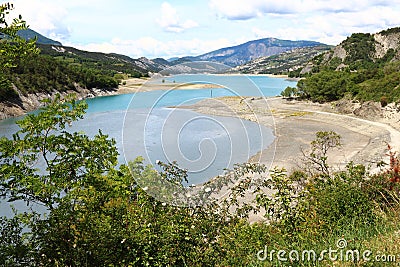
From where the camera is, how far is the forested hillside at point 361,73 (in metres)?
45.9

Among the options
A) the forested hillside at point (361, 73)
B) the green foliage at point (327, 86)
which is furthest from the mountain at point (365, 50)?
the green foliage at point (327, 86)

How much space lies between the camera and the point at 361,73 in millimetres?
55312

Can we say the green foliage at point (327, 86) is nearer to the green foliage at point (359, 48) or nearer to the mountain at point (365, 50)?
the mountain at point (365, 50)

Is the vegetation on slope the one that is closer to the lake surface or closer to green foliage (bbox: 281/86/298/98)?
the lake surface

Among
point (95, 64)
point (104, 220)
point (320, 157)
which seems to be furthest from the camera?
point (95, 64)

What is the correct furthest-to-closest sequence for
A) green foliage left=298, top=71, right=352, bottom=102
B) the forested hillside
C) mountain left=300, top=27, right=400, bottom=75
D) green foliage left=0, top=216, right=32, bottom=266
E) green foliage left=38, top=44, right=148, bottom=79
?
green foliage left=38, top=44, right=148, bottom=79 < mountain left=300, top=27, right=400, bottom=75 < green foliage left=298, top=71, right=352, bottom=102 < the forested hillside < green foliage left=0, top=216, right=32, bottom=266

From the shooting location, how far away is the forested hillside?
45.9 metres

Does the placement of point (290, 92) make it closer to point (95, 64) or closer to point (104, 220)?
point (104, 220)

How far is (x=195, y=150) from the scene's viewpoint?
13.5ft

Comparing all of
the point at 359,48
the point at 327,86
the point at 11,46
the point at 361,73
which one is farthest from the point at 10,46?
the point at 359,48

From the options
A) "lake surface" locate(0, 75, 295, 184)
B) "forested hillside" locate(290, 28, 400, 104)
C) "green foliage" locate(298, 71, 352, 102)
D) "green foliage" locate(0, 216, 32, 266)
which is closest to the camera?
"lake surface" locate(0, 75, 295, 184)

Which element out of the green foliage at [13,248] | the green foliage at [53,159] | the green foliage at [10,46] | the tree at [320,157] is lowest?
the tree at [320,157]

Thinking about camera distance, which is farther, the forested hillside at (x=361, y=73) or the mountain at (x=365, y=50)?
the mountain at (x=365, y=50)

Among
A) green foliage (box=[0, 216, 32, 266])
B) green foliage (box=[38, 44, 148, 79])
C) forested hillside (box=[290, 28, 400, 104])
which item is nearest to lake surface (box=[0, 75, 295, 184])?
green foliage (box=[0, 216, 32, 266])
